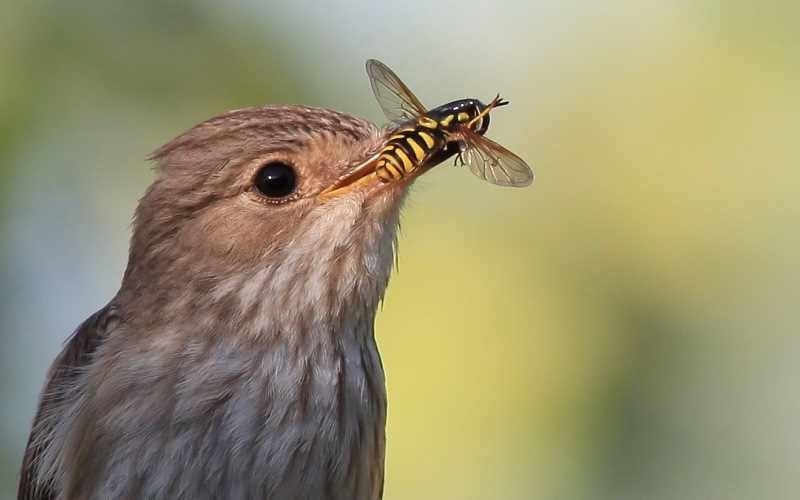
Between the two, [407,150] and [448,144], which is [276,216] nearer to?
[407,150]

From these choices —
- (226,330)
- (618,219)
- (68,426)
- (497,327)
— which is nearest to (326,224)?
(226,330)

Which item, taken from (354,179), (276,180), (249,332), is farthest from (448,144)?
(249,332)

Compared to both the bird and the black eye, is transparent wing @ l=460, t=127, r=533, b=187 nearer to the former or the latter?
the bird

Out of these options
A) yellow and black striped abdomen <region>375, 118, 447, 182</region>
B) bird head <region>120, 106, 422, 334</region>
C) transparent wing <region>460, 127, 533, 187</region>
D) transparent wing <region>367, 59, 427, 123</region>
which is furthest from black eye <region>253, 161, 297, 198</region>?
transparent wing <region>460, 127, 533, 187</region>

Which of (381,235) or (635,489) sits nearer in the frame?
(381,235)

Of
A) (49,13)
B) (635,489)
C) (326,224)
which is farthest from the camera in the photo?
(49,13)

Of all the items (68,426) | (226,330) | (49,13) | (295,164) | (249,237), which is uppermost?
(49,13)

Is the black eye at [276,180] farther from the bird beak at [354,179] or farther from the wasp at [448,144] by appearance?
the wasp at [448,144]

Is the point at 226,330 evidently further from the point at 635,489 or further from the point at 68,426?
the point at 635,489
